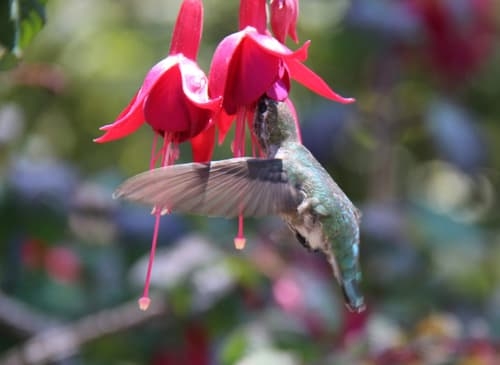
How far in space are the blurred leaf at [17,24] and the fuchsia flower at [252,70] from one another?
22 cm

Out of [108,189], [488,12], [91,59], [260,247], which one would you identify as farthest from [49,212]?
[488,12]

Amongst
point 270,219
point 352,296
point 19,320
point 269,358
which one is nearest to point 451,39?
point 270,219

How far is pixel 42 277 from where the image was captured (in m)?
1.77

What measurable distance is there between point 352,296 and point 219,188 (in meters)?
0.23

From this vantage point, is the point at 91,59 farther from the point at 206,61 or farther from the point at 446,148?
the point at 446,148

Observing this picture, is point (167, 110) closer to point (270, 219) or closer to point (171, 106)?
point (171, 106)

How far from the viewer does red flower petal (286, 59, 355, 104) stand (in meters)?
0.86

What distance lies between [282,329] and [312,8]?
3.21 feet

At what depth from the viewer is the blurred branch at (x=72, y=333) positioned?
5.18 ft

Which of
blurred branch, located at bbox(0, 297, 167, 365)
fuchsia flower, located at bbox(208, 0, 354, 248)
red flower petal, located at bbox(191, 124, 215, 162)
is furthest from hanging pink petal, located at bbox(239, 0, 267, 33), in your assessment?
blurred branch, located at bbox(0, 297, 167, 365)

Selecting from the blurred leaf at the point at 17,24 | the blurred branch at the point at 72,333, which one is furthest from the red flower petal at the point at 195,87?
the blurred branch at the point at 72,333

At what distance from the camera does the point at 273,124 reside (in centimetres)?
92

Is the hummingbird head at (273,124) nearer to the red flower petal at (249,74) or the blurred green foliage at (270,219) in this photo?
the red flower petal at (249,74)

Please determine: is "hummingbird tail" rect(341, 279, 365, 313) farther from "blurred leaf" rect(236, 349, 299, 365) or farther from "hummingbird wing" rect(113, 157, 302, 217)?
"blurred leaf" rect(236, 349, 299, 365)
